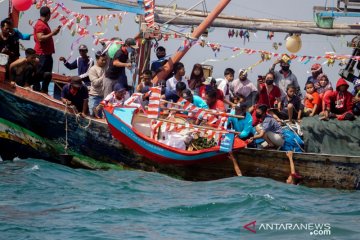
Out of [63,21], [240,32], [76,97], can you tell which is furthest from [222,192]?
[240,32]

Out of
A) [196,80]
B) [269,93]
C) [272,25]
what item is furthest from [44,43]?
[272,25]

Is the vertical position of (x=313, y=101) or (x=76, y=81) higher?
(x=76, y=81)

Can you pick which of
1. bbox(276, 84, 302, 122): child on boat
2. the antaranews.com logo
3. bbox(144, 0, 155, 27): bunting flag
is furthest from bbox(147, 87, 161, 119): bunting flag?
the antaranews.com logo

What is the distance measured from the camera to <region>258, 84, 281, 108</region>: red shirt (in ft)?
61.5

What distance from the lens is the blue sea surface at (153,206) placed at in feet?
43.7

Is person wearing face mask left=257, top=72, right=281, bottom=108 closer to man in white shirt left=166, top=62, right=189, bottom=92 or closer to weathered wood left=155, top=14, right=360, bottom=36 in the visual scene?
man in white shirt left=166, top=62, right=189, bottom=92

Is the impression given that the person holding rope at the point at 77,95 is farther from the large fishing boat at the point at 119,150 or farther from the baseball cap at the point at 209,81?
the baseball cap at the point at 209,81

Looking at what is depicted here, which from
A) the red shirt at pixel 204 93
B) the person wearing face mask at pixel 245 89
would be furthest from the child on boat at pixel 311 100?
the red shirt at pixel 204 93

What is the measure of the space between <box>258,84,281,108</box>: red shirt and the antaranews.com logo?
5.05 m

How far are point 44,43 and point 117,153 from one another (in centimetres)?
243

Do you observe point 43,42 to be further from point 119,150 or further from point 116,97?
point 119,150

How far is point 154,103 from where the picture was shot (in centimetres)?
1716

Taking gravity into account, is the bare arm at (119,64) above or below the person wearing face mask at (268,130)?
above

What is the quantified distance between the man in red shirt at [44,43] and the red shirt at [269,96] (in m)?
4.04
